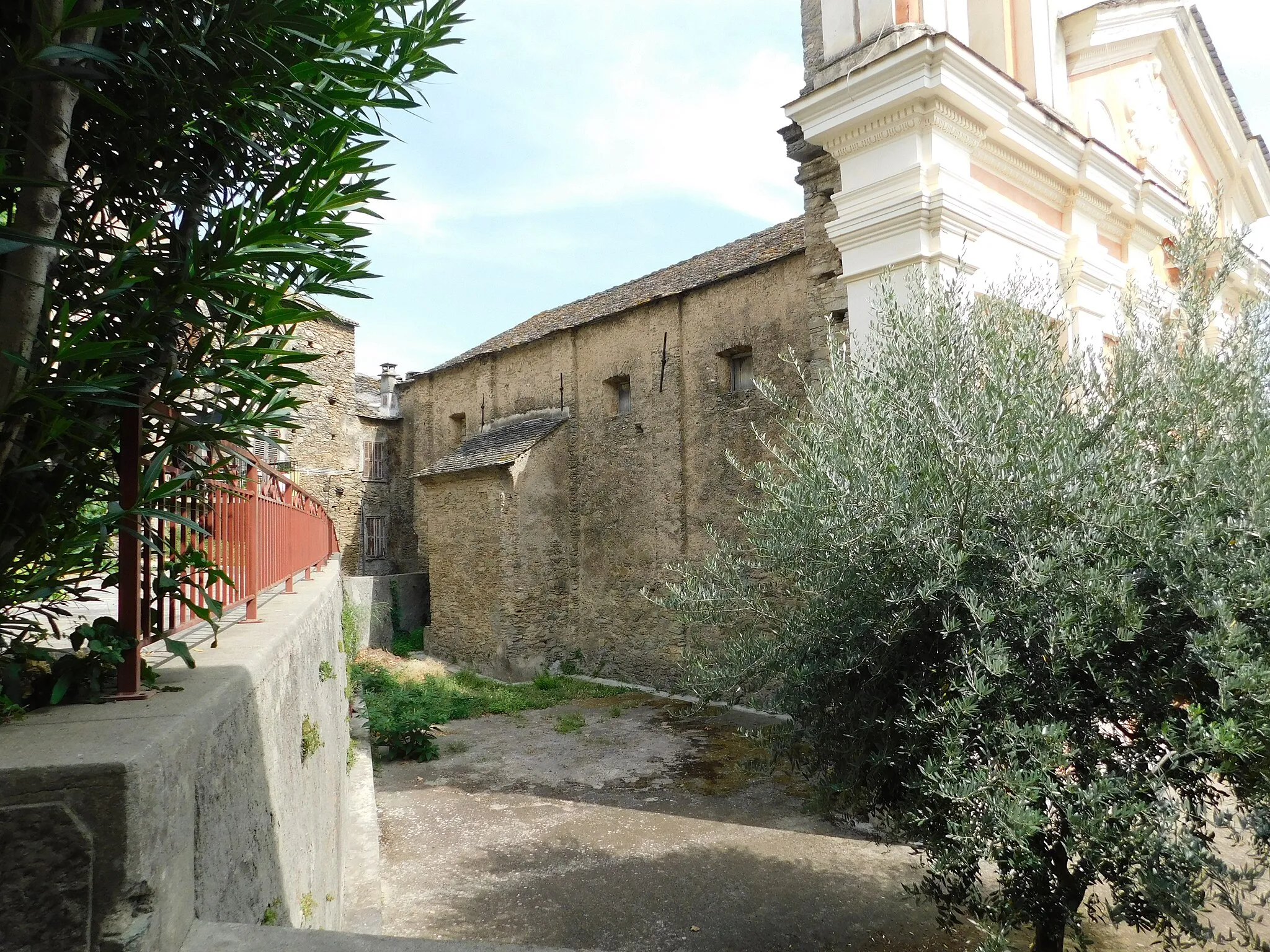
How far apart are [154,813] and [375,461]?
2148cm

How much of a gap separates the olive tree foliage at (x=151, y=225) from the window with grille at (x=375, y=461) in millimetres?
20336

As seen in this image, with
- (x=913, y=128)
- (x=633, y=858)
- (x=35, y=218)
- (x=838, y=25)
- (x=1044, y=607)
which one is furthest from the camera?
(x=838, y=25)

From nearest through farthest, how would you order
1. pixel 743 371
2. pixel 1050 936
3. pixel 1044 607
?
pixel 1044 607, pixel 1050 936, pixel 743 371

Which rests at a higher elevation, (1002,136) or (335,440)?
(1002,136)

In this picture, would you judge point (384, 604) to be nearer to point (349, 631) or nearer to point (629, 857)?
point (349, 631)

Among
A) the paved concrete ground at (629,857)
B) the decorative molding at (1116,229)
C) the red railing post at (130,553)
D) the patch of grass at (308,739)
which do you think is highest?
the decorative molding at (1116,229)

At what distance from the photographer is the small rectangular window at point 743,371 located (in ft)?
38.8

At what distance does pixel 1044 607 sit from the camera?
3629mm

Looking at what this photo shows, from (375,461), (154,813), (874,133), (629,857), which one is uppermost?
(874,133)

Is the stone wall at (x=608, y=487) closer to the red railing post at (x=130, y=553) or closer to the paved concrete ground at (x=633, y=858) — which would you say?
the paved concrete ground at (x=633, y=858)

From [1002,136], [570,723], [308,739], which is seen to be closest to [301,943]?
[308,739]

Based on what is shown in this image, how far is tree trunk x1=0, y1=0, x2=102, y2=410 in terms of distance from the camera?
164 centimetres

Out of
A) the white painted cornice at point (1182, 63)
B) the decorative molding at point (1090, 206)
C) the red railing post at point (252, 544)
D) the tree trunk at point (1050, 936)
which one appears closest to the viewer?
the red railing post at point (252, 544)

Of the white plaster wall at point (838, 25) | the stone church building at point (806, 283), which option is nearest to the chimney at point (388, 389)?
the stone church building at point (806, 283)
